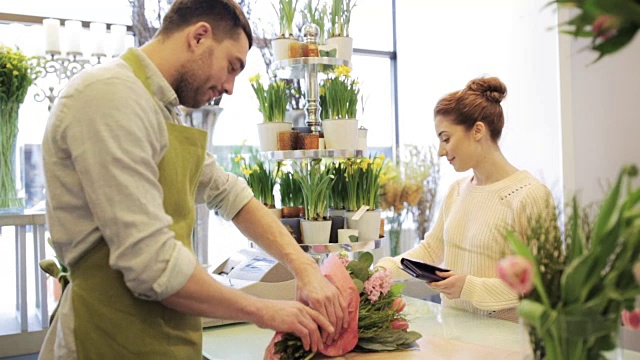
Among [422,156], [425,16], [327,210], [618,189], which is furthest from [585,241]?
[425,16]

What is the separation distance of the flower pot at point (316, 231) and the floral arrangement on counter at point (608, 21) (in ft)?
5.93

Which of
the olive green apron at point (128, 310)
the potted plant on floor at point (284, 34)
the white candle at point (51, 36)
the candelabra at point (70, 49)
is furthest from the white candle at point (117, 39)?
the olive green apron at point (128, 310)

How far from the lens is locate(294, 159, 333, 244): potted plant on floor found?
253 centimetres

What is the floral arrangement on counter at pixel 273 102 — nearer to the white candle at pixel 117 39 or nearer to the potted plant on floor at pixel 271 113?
the potted plant on floor at pixel 271 113

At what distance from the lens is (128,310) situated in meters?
1.39

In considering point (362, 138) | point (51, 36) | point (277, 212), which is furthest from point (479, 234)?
point (51, 36)

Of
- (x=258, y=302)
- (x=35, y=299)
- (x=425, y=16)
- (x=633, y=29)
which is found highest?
(x=425, y=16)

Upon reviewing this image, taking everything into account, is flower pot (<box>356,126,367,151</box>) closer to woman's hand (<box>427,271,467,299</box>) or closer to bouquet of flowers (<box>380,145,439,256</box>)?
woman's hand (<box>427,271,467,299</box>)

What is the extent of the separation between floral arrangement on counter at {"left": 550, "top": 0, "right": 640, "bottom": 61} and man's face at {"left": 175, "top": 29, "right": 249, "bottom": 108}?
978mm

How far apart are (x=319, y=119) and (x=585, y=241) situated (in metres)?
1.89

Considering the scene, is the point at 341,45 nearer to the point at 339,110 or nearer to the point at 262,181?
the point at 339,110

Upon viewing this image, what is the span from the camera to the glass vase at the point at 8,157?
10.9 feet

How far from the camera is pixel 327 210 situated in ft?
8.59

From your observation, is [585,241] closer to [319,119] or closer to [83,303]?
[83,303]
